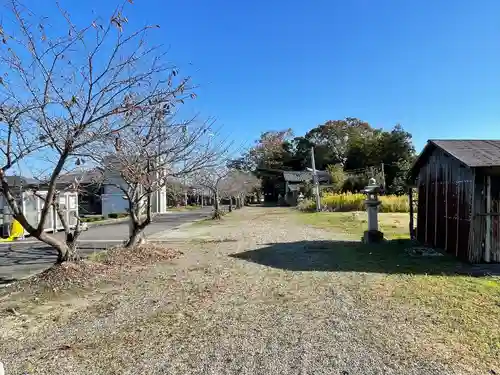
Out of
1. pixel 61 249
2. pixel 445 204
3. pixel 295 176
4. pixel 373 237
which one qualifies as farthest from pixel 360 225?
pixel 295 176

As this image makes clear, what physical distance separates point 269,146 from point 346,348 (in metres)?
68.6

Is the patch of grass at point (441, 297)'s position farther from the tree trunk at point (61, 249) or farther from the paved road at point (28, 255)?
the paved road at point (28, 255)

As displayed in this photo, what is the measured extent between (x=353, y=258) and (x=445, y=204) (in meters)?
2.95

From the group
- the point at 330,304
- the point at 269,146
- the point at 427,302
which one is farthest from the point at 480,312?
the point at 269,146

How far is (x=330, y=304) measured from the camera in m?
5.50

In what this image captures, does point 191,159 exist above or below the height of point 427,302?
above

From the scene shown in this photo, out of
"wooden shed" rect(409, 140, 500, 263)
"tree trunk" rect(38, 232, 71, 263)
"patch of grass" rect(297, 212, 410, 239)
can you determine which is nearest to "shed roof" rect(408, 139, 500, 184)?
"wooden shed" rect(409, 140, 500, 263)

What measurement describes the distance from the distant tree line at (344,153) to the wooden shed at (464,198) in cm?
2917

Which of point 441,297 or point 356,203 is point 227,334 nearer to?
point 441,297

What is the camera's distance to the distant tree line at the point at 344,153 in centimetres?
4584

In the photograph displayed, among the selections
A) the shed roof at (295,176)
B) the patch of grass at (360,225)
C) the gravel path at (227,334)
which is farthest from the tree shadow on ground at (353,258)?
the shed roof at (295,176)

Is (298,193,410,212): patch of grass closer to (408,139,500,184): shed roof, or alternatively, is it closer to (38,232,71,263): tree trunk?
(408,139,500,184): shed roof

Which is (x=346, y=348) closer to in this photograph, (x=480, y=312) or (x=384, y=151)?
(x=480, y=312)

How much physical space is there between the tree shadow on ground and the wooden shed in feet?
1.84
